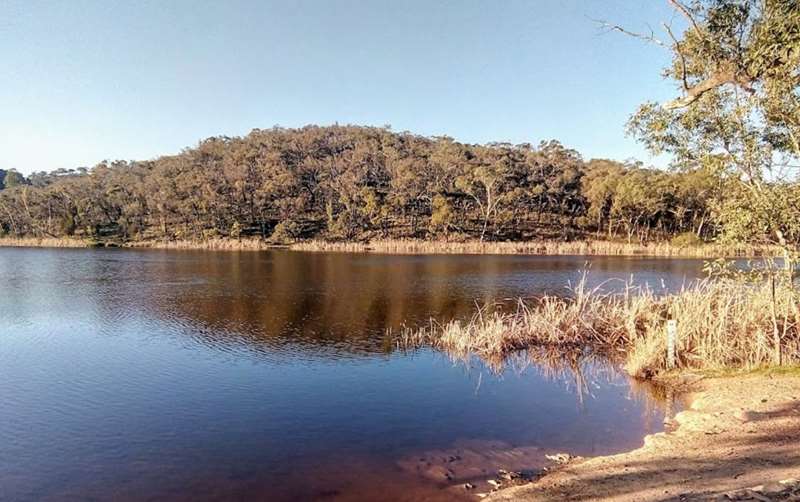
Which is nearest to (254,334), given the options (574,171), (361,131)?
(574,171)

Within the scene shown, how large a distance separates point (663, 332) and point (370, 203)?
6153 centimetres

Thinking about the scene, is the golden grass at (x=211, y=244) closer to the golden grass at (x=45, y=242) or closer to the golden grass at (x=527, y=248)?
the golden grass at (x=45, y=242)

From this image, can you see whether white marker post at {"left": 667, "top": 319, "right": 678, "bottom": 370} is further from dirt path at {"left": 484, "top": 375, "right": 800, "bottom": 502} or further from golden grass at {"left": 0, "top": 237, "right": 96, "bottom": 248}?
A: golden grass at {"left": 0, "top": 237, "right": 96, "bottom": 248}

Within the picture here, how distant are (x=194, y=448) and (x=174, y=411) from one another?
220cm

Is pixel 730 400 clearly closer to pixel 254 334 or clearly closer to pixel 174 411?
pixel 174 411

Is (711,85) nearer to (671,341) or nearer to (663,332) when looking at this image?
(671,341)

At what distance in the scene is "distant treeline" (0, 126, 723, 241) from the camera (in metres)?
73.8

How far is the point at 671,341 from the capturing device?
41.4 feet

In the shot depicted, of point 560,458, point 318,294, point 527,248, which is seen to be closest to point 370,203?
point 527,248

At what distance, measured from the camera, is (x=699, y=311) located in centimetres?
1331

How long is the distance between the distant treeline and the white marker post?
5751 centimetres

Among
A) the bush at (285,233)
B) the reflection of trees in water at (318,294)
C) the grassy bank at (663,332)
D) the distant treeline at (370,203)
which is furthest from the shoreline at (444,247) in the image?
the grassy bank at (663,332)

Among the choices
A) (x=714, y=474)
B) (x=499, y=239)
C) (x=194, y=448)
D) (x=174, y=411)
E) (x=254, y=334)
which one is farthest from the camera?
(x=499, y=239)

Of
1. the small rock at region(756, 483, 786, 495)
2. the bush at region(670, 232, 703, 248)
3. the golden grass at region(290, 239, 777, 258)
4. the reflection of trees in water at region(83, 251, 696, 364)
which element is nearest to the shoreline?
the golden grass at region(290, 239, 777, 258)
